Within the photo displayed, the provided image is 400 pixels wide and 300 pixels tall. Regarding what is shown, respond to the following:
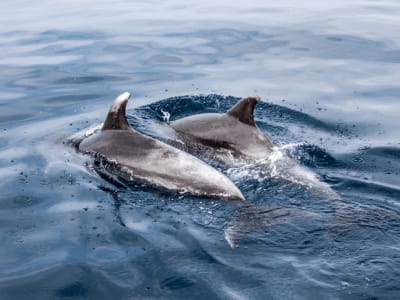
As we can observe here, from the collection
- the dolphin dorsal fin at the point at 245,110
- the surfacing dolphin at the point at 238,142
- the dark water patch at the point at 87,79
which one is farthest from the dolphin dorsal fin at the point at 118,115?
the dark water patch at the point at 87,79

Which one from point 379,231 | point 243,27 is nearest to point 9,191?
point 379,231

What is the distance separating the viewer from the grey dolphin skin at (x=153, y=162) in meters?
8.68

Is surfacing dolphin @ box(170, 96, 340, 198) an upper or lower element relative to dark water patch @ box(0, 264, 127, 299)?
upper

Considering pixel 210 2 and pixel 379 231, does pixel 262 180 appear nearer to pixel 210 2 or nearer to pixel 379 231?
pixel 379 231

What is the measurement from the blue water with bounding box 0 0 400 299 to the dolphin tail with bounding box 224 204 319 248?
0.06 m

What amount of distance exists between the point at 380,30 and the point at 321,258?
16.8 metres

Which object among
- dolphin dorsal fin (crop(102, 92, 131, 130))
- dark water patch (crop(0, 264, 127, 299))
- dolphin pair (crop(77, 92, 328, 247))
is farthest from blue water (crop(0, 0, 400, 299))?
dolphin dorsal fin (crop(102, 92, 131, 130))

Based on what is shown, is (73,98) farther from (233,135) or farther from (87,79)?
(233,135)

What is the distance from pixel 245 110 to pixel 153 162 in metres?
2.47

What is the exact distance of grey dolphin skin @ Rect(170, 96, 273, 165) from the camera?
34.6ft

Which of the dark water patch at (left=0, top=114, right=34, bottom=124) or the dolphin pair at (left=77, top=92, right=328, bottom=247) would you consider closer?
the dolphin pair at (left=77, top=92, right=328, bottom=247)

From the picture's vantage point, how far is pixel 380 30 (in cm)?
2166

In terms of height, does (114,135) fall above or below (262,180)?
above

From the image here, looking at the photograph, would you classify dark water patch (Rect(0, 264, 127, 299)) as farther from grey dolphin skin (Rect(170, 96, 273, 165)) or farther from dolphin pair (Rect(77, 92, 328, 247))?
grey dolphin skin (Rect(170, 96, 273, 165))
